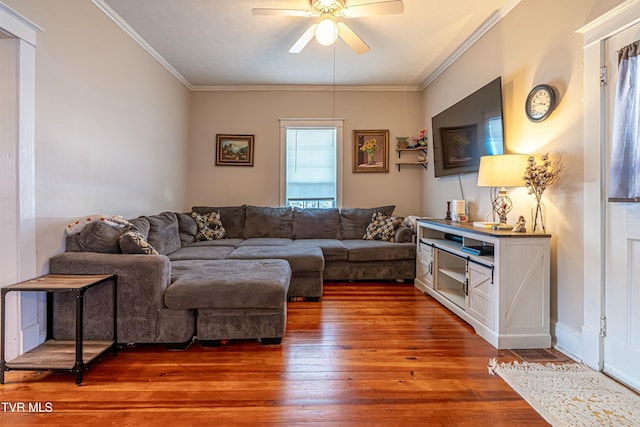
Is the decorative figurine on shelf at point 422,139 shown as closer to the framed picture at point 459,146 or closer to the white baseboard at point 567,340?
the framed picture at point 459,146

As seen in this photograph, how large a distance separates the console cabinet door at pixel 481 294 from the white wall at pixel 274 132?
8.24 feet

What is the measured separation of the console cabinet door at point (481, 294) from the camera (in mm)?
2266

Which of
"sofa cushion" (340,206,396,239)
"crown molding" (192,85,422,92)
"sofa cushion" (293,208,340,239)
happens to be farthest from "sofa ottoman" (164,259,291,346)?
"crown molding" (192,85,422,92)

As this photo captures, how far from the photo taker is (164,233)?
329 centimetres

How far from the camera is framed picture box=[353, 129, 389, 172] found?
492 cm

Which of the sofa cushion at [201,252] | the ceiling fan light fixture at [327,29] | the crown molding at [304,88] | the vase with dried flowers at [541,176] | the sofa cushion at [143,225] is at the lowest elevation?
the sofa cushion at [201,252]

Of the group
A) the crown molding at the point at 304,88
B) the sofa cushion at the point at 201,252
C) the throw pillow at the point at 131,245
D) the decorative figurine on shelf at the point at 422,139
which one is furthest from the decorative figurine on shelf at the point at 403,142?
the throw pillow at the point at 131,245

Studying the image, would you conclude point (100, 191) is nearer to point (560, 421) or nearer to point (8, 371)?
point (8, 371)

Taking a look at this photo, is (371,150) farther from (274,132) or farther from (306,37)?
(306,37)

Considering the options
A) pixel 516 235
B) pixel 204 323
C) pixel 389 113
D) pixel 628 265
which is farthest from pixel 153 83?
pixel 628 265

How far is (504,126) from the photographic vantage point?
279 cm

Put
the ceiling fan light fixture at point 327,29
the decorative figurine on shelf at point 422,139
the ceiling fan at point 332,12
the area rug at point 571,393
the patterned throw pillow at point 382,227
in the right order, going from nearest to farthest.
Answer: the area rug at point 571,393 → the ceiling fan at point 332,12 → the ceiling fan light fixture at point 327,29 → the patterned throw pillow at point 382,227 → the decorative figurine on shelf at point 422,139

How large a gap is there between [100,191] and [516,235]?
3408 millimetres

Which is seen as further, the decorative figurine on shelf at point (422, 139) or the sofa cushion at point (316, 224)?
the decorative figurine on shelf at point (422, 139)
